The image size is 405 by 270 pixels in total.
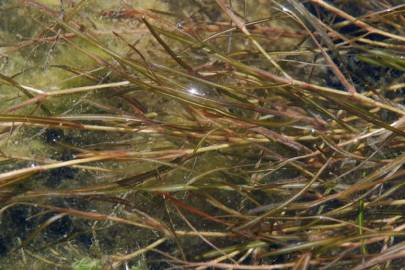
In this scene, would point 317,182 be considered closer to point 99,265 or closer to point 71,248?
point 99,265

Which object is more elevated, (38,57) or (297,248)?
(38,57)

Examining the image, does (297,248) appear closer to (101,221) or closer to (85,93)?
(101,221)

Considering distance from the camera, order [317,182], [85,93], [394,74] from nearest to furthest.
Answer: [317,182] < [85,93] < [394,74]

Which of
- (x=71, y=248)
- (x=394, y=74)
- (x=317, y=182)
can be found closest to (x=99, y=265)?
(x=71, y=248)

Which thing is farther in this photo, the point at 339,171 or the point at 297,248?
the point at 339,171

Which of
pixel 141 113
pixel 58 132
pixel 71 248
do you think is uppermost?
pixel 141 113

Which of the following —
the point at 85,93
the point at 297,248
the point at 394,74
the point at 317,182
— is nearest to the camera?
the point at 297,248
